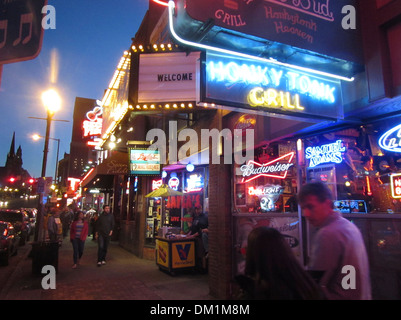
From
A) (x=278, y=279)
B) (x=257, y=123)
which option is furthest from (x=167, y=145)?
(x=278, y=279)

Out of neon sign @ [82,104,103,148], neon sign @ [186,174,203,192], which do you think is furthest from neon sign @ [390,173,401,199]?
neon sign @ [82,104,103,148]

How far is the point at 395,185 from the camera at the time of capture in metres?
4.31

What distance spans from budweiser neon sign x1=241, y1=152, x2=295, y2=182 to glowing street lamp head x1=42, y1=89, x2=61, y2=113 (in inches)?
364

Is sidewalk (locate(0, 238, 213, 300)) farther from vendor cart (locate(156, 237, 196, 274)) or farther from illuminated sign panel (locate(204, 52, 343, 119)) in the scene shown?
illuminated sign panel (locate(204, 52, 343, 119))

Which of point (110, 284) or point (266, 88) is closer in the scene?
point (266, 88)

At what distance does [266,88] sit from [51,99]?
11.1 meters

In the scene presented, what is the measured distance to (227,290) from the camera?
270 inches

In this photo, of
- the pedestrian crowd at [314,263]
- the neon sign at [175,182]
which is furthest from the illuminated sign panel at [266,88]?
the neon sign at [175,182]

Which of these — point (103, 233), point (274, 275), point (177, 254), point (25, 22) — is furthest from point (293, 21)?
point (103, 233)

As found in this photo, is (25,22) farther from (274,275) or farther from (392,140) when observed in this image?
(392,140)

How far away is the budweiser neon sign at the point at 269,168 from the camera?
6090mm

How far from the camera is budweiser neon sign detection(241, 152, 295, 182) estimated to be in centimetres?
609

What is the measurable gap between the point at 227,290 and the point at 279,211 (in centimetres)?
220

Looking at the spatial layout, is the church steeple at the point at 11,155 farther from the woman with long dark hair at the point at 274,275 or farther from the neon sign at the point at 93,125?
the woman with long dark hair at the point at 274,275
